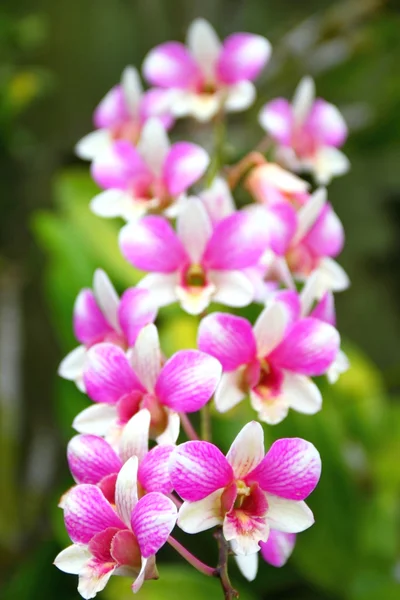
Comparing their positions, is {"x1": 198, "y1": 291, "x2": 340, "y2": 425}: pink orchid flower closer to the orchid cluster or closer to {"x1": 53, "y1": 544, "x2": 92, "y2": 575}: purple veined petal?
the orchid cluster

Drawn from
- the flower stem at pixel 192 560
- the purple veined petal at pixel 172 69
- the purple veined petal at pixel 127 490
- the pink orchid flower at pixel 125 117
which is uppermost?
the purple veined petal at pixel 172 69

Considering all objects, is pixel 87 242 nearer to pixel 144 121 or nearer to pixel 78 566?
pixel 144 121

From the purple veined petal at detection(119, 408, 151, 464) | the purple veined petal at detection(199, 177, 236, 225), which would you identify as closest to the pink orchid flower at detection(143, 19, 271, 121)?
the purple veined petal at detection(199, 177, 236, 225)

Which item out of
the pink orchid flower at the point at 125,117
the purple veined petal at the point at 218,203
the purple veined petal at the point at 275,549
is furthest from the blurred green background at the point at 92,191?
the purple veined petal at the point at 275,549

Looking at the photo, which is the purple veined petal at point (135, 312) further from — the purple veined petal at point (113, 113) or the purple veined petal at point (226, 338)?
the purple veined petal at point (113, 113)

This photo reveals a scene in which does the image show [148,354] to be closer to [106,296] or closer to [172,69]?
[106,296]
